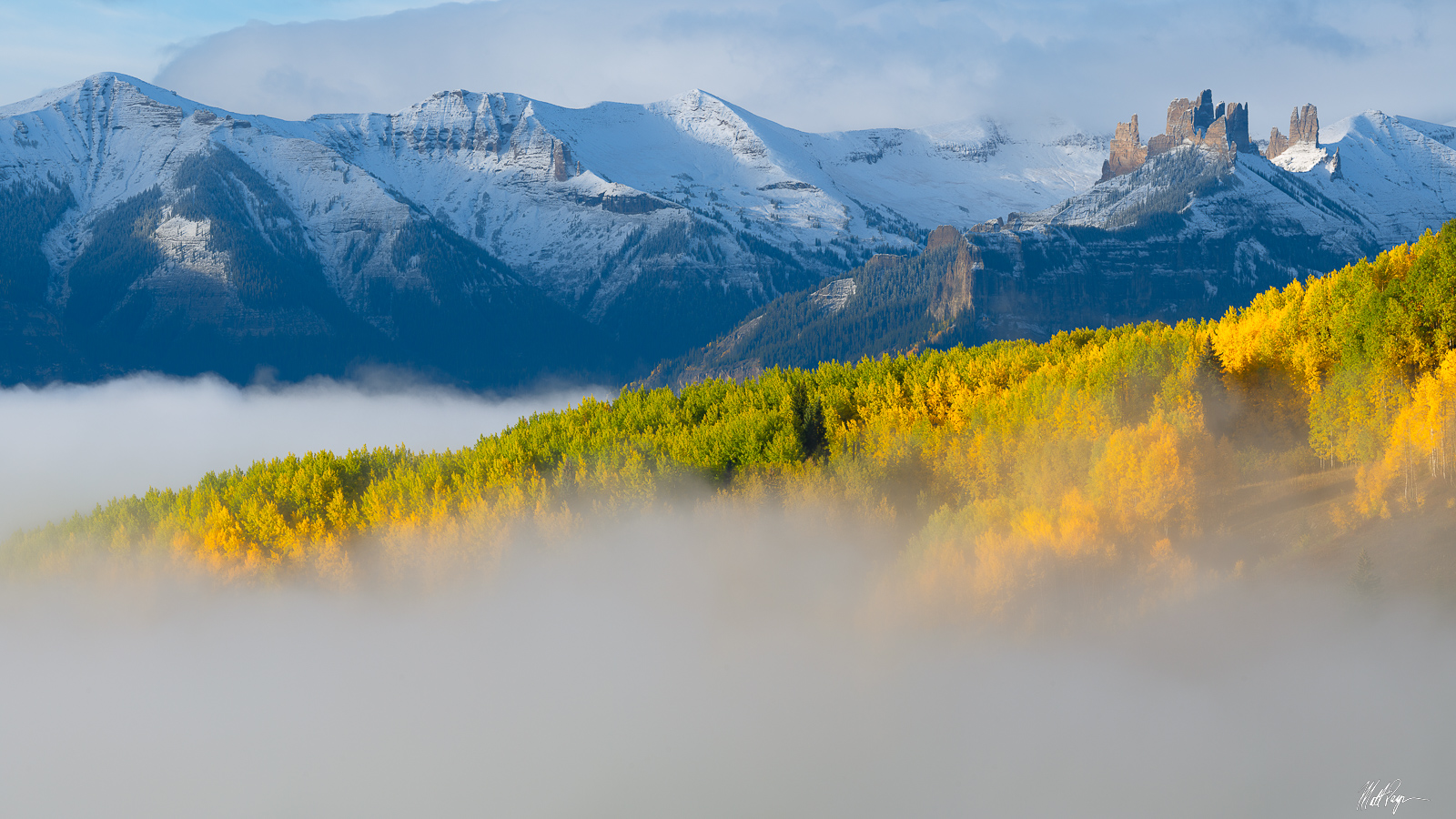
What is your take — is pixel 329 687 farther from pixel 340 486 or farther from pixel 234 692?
pixel 340 486

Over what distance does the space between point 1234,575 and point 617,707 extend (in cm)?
4954

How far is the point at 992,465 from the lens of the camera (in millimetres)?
95188

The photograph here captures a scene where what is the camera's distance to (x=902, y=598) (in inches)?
3531

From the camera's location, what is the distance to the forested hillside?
7975 centimetres

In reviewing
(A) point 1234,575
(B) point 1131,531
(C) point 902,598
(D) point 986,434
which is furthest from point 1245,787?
(D) point 986,434
